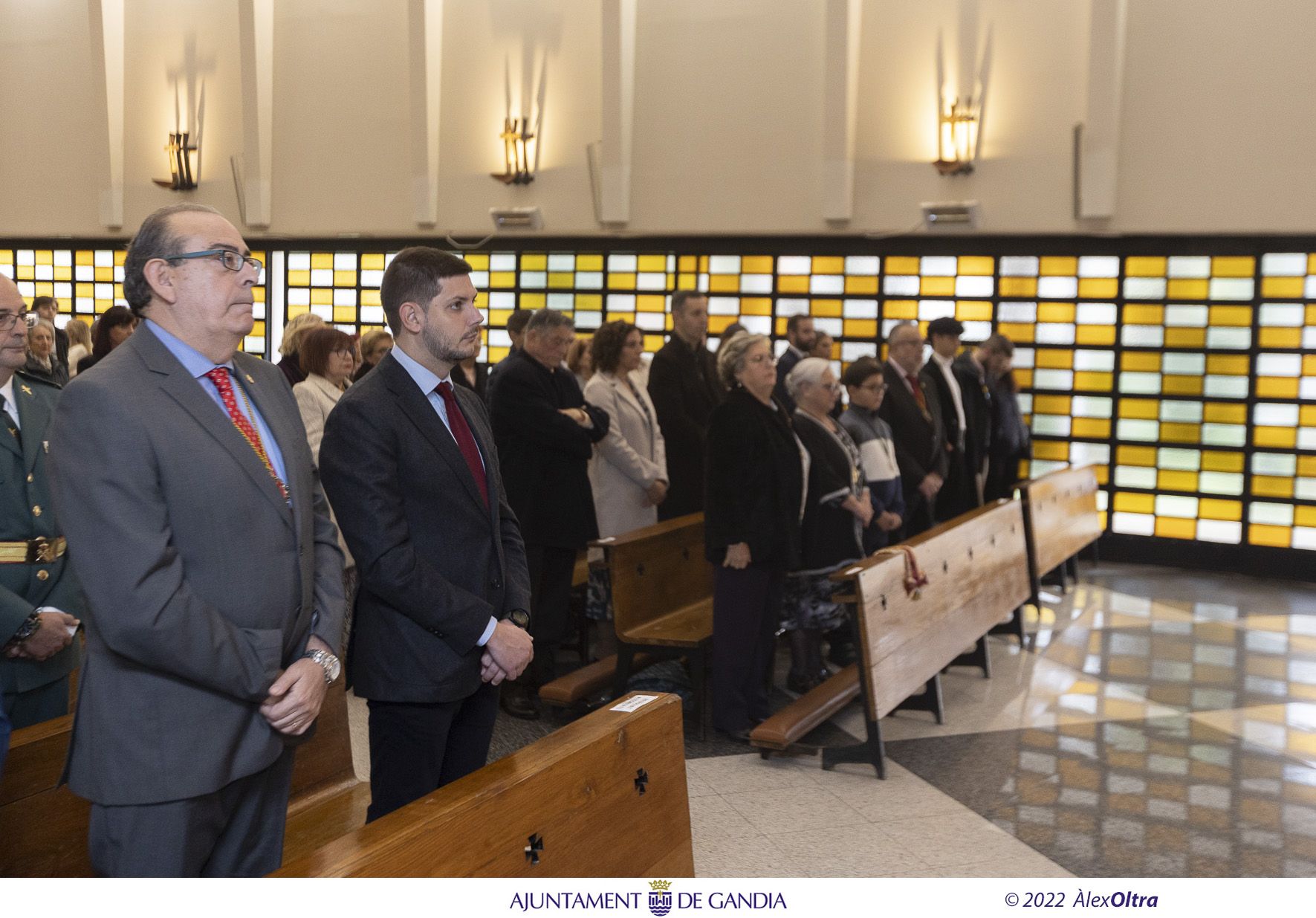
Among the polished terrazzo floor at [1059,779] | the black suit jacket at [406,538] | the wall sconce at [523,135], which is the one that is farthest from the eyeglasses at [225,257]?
the wall sconce at [523,135]

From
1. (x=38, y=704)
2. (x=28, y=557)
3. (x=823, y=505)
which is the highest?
(x=28, y=557)

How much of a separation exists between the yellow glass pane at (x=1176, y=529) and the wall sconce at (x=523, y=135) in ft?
21.3

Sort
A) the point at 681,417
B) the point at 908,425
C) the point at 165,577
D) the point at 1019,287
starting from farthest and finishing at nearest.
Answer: the point at 1019,287 → the point at 908,425 → the point at 681,417 → the point at 165,577

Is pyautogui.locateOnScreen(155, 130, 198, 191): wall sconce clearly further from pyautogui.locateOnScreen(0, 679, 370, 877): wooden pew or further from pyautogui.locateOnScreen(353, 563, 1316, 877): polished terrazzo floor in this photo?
pyautogui.locateOnScreen(0, 679, 370, 877): wooden pew

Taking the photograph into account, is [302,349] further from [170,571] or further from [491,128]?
[491,128]

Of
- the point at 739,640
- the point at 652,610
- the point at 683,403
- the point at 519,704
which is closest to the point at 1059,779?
the point at 739,640

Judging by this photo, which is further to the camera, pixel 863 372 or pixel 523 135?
pixel 523 135

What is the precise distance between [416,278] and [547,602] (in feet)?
9.77

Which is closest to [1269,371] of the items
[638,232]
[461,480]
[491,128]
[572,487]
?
[638,232]

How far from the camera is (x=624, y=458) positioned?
19.4ft

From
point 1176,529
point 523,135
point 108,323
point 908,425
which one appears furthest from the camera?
point 523,135

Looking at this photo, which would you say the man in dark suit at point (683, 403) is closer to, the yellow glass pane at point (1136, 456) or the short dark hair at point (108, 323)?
the short dark hair at point (108, 323)

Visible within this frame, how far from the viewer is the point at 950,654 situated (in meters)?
5.24

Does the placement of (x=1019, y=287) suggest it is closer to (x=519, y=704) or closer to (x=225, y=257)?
(x=519, y=704)
